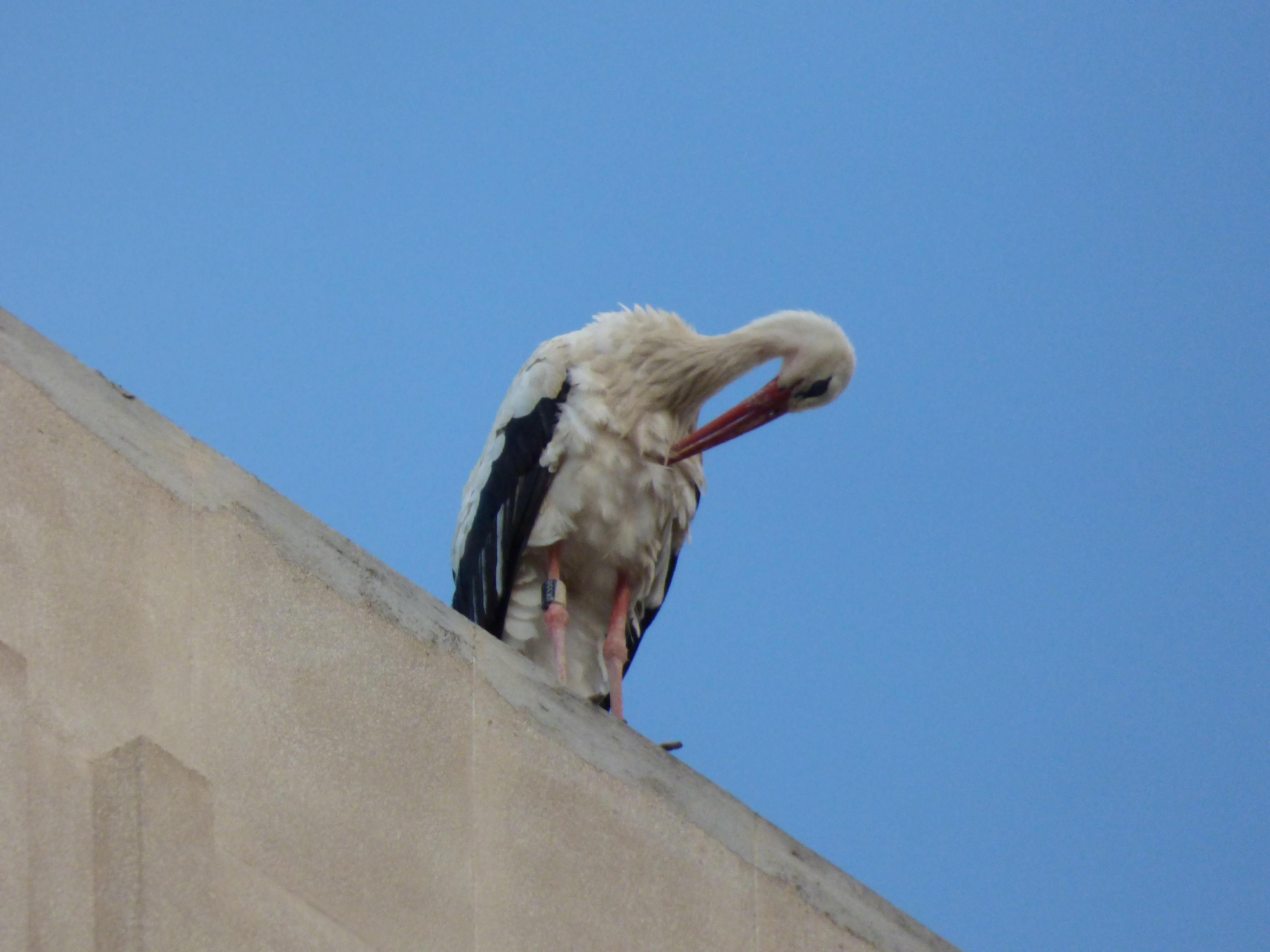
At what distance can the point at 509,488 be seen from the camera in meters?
8.89

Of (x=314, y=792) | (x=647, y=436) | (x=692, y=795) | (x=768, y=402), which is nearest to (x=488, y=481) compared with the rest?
(x=647, y=436)

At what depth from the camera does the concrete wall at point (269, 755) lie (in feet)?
12.6

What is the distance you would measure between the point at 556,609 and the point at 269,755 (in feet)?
15.4

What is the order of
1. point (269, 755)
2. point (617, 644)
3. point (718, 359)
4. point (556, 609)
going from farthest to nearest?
point (718, 359), point (617, 644), point (556, 609), point (269, 755)

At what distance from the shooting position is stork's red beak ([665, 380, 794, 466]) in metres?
8.99

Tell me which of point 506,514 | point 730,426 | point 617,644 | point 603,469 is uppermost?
point 730,426

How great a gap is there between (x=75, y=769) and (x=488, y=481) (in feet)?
17.0

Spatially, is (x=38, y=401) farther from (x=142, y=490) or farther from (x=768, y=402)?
(x=768, y=402)

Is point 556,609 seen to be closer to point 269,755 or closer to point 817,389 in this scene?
point 817,389

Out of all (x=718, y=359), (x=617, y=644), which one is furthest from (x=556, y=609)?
(x=718, y=359)

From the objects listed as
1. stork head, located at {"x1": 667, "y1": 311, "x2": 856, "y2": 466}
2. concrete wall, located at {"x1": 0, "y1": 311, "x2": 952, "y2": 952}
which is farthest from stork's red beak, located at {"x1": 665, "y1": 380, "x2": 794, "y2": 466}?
concrete wall, located at {"x1": 0, "y1": 311, "x2": 952, "y2": 952}

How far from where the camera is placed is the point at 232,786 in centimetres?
405

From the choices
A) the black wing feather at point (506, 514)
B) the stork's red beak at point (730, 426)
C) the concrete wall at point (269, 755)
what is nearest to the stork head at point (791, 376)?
the stork's red beak at point (730, 426)

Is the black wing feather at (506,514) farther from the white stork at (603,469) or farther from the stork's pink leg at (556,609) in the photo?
the stork's pink leg at (556,609)
